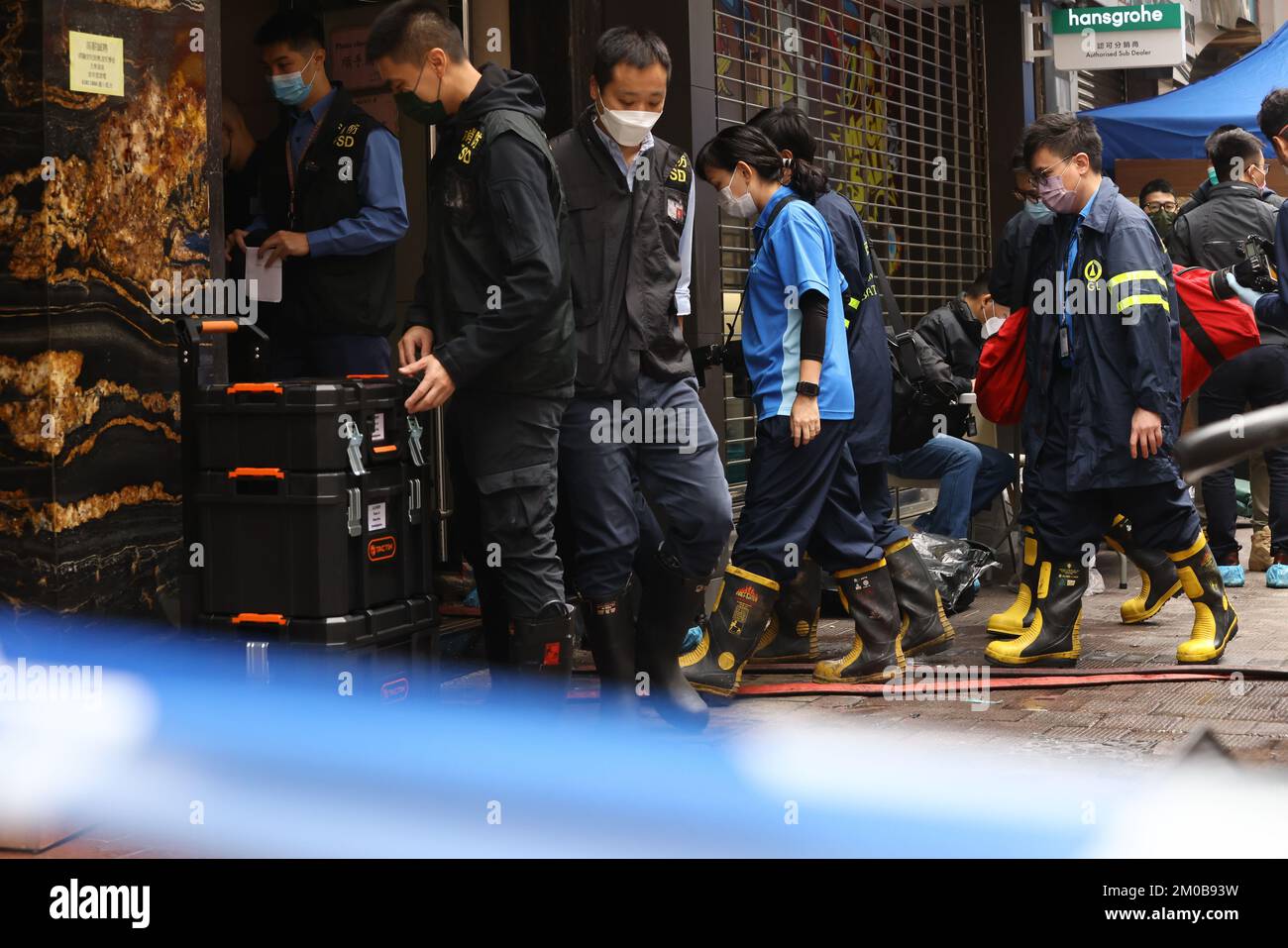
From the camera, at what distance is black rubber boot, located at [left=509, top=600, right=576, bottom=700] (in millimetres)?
4719

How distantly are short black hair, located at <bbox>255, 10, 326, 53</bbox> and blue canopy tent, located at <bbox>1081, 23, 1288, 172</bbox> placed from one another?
287 inches

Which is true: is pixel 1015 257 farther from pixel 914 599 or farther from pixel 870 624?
pixel 870 624

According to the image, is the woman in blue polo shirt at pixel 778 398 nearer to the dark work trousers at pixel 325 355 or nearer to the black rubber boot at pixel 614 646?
the black rubber boot at pixel 614 646

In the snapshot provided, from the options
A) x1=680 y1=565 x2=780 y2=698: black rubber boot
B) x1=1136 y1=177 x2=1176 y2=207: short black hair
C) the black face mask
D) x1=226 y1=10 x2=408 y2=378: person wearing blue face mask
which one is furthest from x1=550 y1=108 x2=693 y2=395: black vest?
x1=1136 y1=177 x2=1176 y2=207: short black hair

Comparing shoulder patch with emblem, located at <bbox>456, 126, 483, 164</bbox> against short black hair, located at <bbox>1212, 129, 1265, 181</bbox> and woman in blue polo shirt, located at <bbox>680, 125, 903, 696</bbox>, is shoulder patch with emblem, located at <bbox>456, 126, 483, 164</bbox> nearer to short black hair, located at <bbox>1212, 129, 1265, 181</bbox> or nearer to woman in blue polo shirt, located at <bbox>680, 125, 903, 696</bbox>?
woman in blue polo shirt, located at <bbox>680, 125, 903, 696</bbox>

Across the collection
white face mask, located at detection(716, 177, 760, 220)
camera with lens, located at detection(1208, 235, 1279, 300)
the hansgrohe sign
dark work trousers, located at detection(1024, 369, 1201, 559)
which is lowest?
dark work trousers, located at detection(1024, 369, 1201, 559)

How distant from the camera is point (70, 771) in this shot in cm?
428

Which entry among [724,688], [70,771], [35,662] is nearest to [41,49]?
[35,662]

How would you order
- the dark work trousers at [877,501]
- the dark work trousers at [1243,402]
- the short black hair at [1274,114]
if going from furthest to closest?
the dark work trousers at [1243,402], the short black hair at [1274,114], the dark work trousers at [877,501]

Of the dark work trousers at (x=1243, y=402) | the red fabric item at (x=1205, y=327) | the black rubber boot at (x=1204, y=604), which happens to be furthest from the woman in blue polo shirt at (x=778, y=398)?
the dark work trousers at (x=1243, y=402)

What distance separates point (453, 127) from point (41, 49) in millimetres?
1145

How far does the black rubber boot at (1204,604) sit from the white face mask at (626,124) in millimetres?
2849

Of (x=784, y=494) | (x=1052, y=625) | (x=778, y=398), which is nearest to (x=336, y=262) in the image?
(x=778, y=398)

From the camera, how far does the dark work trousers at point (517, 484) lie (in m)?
4.72
